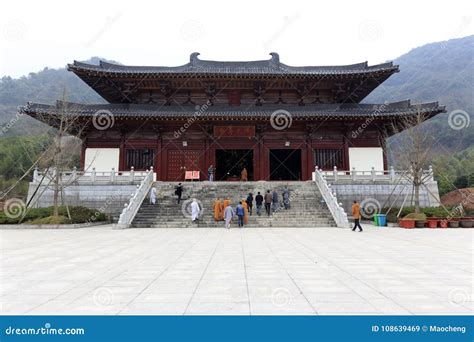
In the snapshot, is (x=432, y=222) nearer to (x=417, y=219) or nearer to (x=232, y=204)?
(x=417, y=219)

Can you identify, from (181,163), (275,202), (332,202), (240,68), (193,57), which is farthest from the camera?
(193,57)

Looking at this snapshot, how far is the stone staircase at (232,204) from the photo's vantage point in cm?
1591

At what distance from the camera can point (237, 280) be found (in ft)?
17.1

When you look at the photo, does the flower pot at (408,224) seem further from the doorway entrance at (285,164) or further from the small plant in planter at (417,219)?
the doorway entrance at (285,164)

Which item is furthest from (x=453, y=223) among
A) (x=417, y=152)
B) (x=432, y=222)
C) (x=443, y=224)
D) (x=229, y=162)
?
(x=229, y=162)

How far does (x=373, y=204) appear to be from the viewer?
19.3 metres

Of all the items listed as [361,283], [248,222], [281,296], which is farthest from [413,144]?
[281,296]

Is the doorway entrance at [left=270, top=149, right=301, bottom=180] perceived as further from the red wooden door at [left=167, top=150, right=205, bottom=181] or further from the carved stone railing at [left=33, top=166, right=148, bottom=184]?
the carved stone railing at [left=33, top=166, right=148, bottom=184]

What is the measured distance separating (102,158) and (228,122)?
875 centimetres

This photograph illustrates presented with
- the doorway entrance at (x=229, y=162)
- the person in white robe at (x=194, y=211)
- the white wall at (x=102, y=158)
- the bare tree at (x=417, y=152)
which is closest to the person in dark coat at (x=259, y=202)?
the person in white robe at (x=194, y=211)

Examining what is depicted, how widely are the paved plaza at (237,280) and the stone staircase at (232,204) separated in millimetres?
6876

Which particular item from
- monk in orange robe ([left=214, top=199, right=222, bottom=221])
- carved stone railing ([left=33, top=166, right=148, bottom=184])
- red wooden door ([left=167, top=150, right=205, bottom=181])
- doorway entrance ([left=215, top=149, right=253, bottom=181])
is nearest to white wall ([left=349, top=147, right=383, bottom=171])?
doorway entrance ([left=215, top=149, right=253, bottom=181])

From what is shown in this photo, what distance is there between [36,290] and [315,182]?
17.2 metres

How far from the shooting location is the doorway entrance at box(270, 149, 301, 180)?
24.3m
